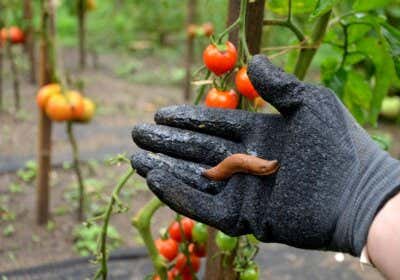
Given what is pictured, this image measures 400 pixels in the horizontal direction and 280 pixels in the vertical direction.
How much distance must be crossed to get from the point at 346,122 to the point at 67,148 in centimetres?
244

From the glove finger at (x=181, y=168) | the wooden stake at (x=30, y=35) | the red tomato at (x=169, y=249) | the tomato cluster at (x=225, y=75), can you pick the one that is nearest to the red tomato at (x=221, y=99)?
the tomato cluster at (x=225, y=75)

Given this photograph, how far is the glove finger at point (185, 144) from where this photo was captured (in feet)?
2.83

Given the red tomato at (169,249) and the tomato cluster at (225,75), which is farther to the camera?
the red tomato at (169,249)

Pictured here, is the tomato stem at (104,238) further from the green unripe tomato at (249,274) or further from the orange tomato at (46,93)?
the orange tomato at (46,93)

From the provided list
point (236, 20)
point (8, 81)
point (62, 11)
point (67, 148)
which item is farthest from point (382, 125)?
point (62, 11)

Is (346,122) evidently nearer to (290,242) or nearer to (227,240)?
(290,242)

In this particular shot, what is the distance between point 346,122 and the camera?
81cm

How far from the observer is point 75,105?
1909 mm

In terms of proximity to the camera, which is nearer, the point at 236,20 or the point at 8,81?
the point at 236,20

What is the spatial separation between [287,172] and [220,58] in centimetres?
21

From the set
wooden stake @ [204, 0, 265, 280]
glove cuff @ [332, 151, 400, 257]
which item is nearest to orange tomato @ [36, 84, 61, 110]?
wooden stake @ [204, 0, 265, 280]

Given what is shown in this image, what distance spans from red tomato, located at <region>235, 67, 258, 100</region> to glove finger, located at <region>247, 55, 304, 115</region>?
8cm

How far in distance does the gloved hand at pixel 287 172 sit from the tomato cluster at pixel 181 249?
0.25 meters

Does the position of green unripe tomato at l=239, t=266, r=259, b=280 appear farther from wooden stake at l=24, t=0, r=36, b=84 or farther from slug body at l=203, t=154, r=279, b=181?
wooden stake at l=24, t=0, r=36, b=84
